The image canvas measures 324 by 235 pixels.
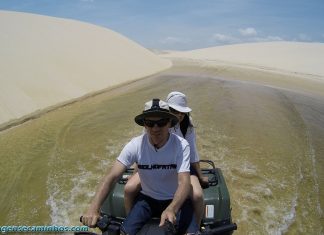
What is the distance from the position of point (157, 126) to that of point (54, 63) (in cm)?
1585

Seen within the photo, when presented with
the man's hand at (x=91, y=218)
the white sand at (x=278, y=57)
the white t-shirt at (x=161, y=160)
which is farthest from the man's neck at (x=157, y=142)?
the white sand at (x=278, y=57)

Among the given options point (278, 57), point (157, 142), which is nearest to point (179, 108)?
point (157, 142)

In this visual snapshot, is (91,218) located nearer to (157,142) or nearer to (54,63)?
(157,142)

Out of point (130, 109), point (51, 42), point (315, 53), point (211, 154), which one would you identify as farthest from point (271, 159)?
point (315, 53)

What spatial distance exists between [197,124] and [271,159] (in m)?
2.71

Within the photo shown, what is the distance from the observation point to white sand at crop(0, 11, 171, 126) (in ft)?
44.4

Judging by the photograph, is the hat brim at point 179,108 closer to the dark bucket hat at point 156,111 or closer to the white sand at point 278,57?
the dark bucket hat at point 156,111

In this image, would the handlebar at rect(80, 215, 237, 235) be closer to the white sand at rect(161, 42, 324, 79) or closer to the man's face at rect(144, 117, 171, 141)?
the man's face at rect(144, 117, 171, 141)

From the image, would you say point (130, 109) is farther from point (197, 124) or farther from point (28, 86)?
point (28, 86)

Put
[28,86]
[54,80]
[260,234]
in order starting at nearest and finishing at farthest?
[260,234]
[28,86]
[54,80]

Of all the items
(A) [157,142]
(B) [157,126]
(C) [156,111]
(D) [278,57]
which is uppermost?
(C) [156,111]

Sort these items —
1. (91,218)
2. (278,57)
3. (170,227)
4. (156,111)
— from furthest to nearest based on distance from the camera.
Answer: (278,57) < (156,111) < (91,218) < (170,227)

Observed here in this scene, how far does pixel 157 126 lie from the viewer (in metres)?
3.48

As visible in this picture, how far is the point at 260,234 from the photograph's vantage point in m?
5.25
